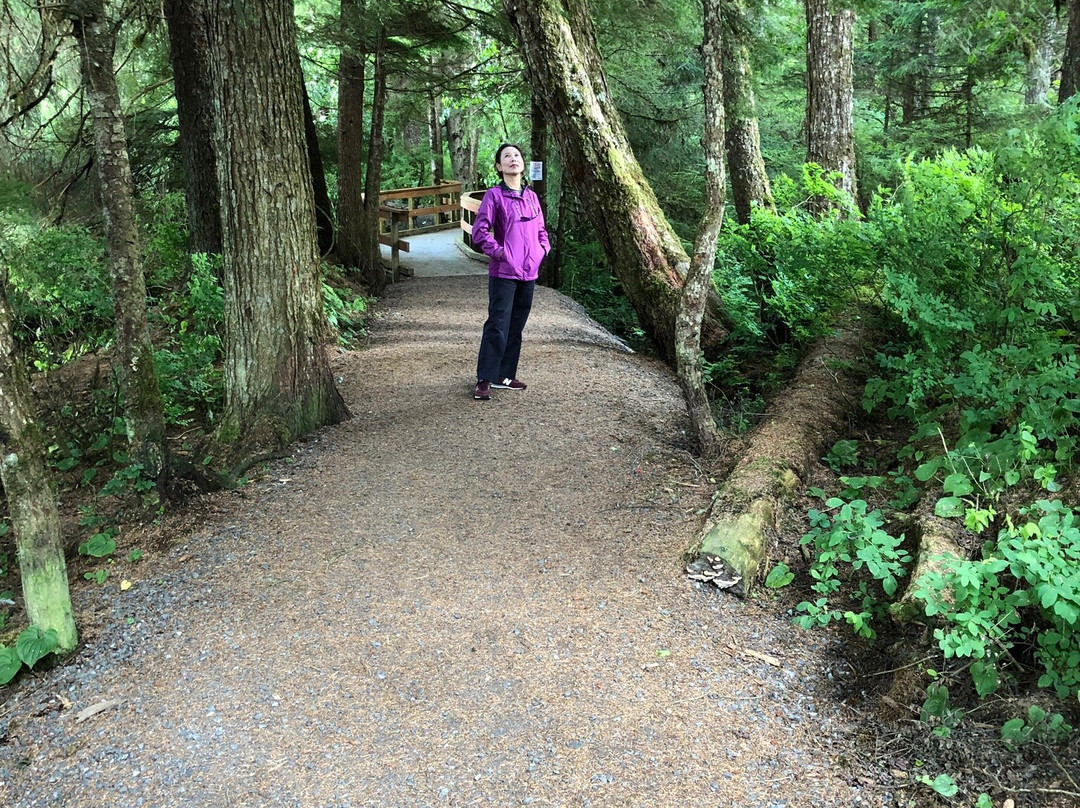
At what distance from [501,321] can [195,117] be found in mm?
5183

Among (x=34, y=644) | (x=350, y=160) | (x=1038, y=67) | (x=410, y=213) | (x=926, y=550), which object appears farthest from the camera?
(x=410, y=213)

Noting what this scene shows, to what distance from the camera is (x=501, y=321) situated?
6789 millimetres

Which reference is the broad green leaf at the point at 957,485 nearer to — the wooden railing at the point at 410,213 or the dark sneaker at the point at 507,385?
the dark sneaker at the point at 507,385

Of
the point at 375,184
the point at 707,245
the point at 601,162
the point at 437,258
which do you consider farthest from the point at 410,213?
the point at 707,245

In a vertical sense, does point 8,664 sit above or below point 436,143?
below

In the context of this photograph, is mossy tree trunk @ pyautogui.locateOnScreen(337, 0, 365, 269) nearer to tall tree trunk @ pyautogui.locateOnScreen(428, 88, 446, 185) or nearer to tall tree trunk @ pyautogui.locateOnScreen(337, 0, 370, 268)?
tall tree trunk @ pyautogui.locateOnScreen(337, 0, 370, 268)

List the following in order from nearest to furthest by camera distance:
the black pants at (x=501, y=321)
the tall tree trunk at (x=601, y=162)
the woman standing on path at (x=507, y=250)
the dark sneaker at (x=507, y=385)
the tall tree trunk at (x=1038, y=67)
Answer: the woman standing on path at (x=507, y=250)
the black pants at (x=501, y=321)
the dark sneaker at (x=507, y=385)
the tall tree trunk at (x=601, y=162)
the tall tree trunk at (x=1038, y=67)

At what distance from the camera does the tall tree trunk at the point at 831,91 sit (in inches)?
368

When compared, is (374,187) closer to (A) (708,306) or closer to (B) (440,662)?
(A) (708,306)

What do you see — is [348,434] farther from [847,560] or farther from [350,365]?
[847,560]

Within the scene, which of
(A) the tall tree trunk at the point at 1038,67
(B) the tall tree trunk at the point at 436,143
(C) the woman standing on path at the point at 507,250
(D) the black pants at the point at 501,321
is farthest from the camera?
(B) the tall tree trunk at the point at 436,143

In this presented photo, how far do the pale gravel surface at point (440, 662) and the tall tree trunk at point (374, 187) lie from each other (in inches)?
320

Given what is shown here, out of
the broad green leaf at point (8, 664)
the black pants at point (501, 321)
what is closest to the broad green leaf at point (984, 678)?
the broad green leaf at point (8, 664)

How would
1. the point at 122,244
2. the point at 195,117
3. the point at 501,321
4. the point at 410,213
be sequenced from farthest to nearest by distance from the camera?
the point at 410,213, the point at 195,117, the point at 501,321, the point at 122,244
